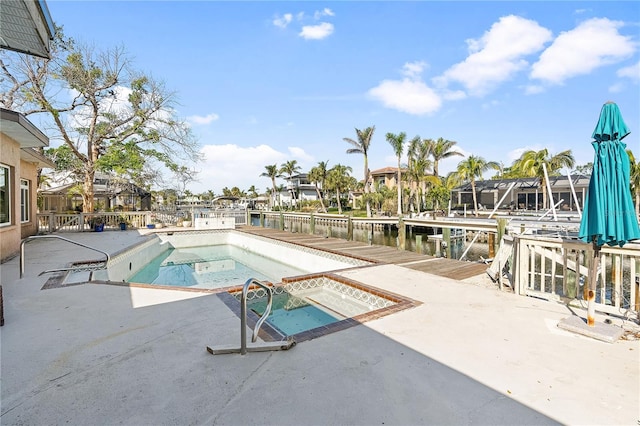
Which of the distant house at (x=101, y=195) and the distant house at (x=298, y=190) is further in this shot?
the distant house at (x=298, y=190)

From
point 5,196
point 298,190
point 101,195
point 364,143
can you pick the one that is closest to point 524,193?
point 364,143

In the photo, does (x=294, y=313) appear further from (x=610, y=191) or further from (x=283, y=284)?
(x=610, y=191)

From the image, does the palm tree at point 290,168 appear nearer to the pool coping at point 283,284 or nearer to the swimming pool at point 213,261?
the swimming pool at point 213,261

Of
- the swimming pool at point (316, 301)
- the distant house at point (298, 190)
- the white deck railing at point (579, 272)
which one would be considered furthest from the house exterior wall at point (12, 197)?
the distant house at point (298, 190)

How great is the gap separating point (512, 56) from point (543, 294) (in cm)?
1265

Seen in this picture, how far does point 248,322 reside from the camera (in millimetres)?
4027

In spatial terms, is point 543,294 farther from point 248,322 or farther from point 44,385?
point 44,385

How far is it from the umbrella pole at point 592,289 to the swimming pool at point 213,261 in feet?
17.7

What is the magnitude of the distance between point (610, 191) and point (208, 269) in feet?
40.5

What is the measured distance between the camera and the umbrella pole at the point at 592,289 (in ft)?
12.5

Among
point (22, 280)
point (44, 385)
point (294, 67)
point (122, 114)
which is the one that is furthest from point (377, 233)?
point (44, 385)

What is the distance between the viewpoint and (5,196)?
26.8 feet

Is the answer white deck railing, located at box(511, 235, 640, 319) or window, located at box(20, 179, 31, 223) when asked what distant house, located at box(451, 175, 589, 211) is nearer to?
white deck railing, located at box(511, 235, 640, 319)

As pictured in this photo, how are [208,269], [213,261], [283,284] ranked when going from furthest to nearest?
[213,261] < [208,269] < [283,284]
